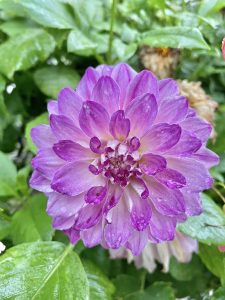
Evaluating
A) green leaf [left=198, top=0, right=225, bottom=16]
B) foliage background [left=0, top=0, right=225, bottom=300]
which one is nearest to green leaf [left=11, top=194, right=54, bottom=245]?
foliage background [left=0, top=0, right=225, bottom=300]

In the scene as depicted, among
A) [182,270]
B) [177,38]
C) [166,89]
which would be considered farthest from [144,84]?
[182,270]

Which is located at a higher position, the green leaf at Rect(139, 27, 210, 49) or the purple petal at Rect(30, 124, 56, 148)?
the green leaf at Rect(139, 27, 210, 49)

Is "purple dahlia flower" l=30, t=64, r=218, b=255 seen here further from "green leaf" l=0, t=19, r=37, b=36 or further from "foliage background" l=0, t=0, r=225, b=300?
"green leaf" l=0, t=19, r=37, b=36

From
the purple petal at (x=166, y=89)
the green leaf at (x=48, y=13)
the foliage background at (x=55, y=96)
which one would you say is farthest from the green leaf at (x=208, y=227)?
the green leaf at (x=48, y=13)

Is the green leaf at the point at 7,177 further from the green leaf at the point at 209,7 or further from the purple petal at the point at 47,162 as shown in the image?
the green leaf at the point at 209,7

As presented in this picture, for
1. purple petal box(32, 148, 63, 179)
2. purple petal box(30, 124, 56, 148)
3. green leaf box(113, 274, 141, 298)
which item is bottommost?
green leaf box(113, 274, 141, 298)

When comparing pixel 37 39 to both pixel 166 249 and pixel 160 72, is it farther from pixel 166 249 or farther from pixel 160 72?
pixel 166 249
